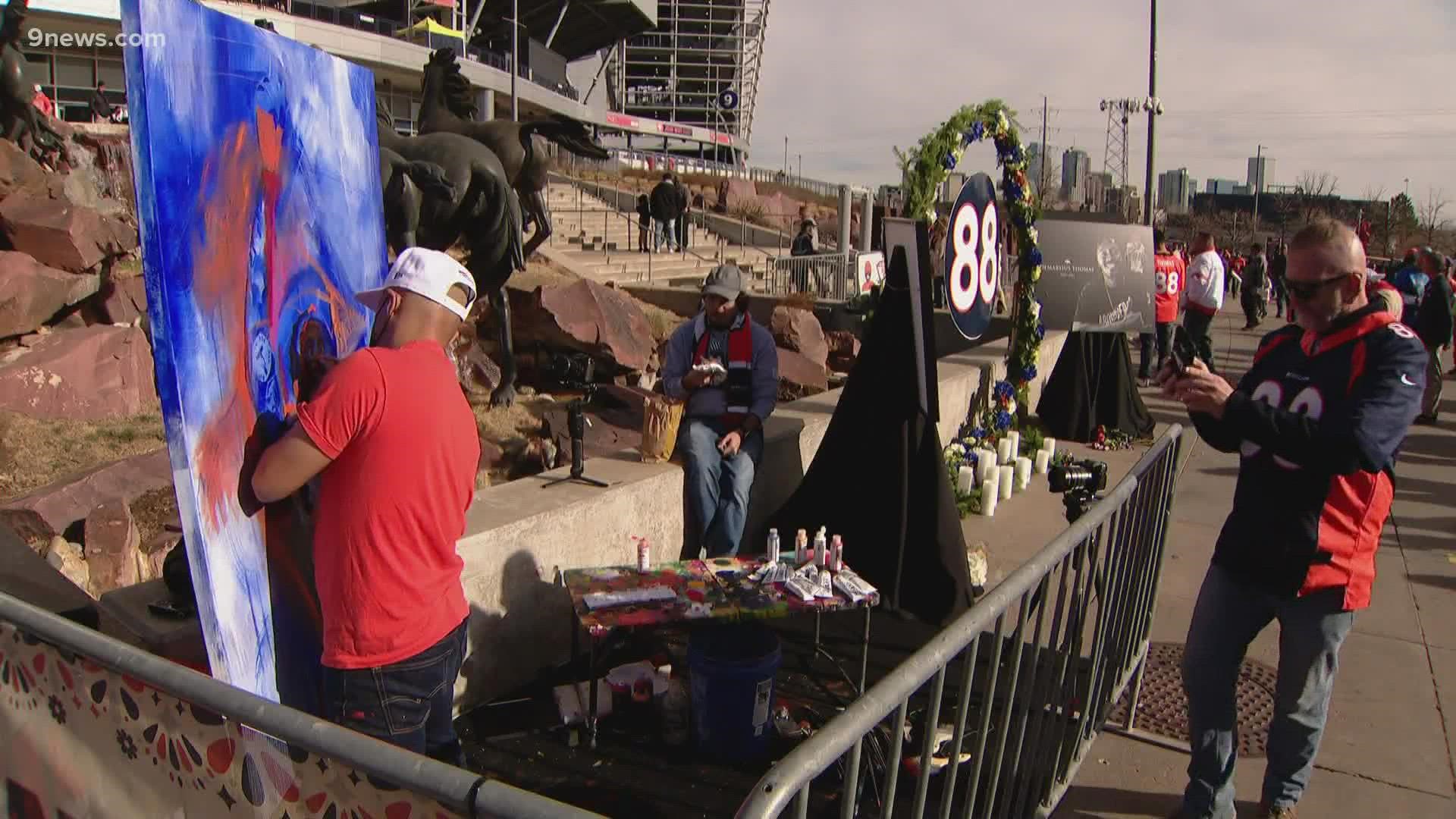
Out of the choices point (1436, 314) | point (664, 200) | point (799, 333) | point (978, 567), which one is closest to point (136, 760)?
point (978, 567)

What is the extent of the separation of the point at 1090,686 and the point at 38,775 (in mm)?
2844

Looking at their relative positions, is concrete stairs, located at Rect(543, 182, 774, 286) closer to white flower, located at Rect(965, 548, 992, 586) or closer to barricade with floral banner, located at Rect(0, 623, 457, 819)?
white flower, located at Rect(965, 548, 992, 586)

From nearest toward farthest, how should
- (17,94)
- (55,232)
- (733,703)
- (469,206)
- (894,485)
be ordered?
1. (733,703)
2. (894,485)
3. (469,206)
4. (55,232)
5. (17,94)

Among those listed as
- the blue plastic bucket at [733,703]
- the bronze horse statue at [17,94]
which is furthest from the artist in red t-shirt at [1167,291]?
the bronze horse statue at [17,94]

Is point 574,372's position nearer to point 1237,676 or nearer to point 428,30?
point 1237,676

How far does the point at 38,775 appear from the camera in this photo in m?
1.97

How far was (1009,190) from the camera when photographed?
7.82m

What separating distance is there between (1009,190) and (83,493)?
21.9 feet

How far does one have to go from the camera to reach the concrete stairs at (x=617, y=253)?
22.4 meters

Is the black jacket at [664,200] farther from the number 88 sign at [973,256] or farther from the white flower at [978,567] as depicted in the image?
the white flower at [978,567]

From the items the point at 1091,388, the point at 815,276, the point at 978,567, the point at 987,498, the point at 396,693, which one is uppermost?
the point at 815,276

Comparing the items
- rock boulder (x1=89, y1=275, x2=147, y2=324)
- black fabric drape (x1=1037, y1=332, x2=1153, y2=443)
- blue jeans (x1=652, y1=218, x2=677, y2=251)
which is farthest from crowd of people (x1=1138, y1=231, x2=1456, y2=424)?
blue jeans (x1=652, y1=218, x2=677, y2=251)

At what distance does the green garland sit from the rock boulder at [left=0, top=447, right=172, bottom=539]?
491cm

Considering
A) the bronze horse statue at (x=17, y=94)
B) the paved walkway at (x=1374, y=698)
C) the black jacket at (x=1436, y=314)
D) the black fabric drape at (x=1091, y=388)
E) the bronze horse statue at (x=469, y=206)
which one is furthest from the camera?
the bronze horse statue at (x=17, y=94)
